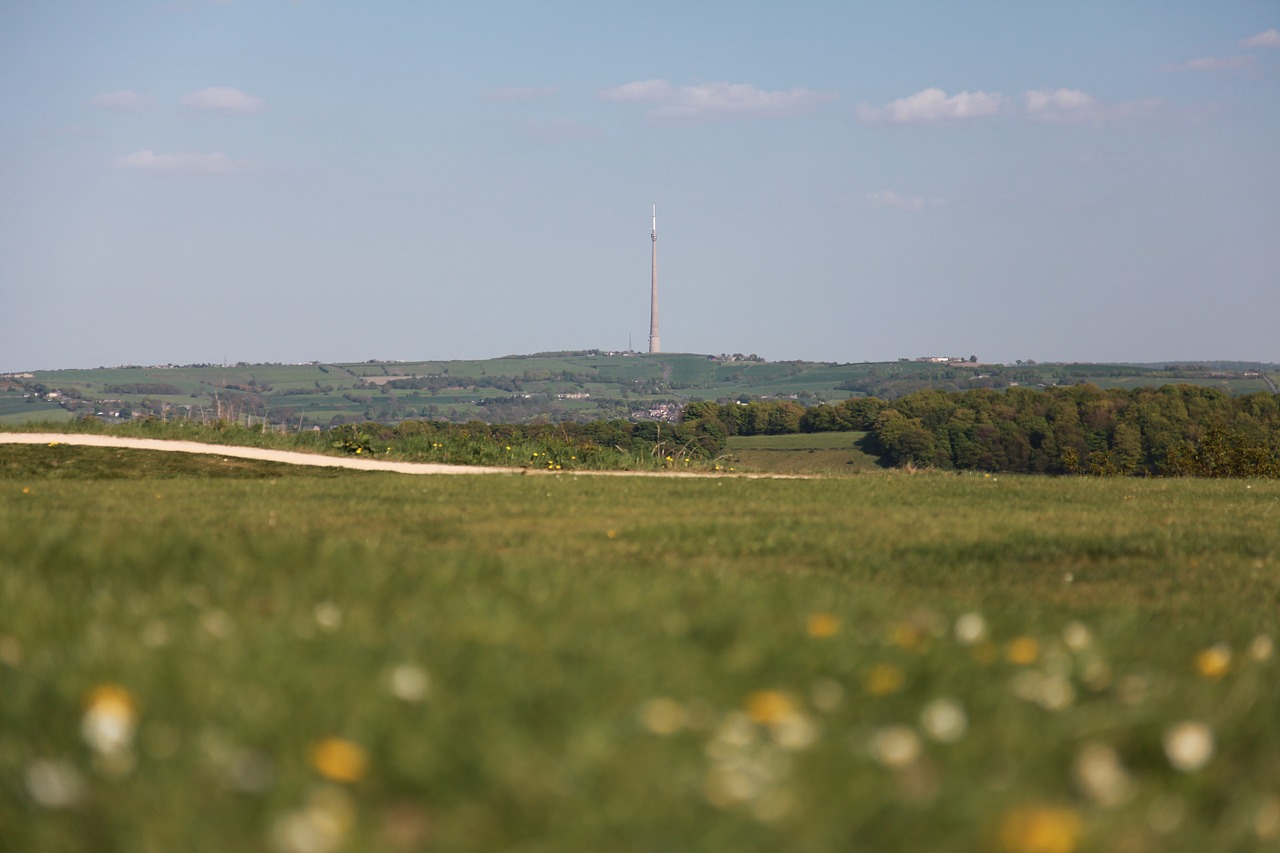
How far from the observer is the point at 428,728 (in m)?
3.14

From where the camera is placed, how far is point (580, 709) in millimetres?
3402

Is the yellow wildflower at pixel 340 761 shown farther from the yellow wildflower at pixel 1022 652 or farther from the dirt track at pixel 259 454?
the dirt track at pixel 259 454

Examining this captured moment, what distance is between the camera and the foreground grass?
2.60 metres

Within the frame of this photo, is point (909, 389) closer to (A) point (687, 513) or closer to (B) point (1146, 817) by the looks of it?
(A) point (687, 513)

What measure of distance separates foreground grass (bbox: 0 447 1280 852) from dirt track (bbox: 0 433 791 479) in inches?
581

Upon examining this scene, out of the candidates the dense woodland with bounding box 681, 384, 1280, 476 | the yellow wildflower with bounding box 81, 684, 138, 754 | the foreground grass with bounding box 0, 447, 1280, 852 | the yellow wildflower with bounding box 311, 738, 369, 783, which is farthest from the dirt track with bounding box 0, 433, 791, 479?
the dense woodland with bounding box 681, 384, 1280, 476

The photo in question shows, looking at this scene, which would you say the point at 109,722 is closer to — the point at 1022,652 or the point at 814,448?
the point at 1022,652

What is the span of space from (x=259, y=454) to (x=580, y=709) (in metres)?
20.6

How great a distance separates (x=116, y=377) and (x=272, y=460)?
11434cm

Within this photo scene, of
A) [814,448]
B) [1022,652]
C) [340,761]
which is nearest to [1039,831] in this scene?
[340,761]

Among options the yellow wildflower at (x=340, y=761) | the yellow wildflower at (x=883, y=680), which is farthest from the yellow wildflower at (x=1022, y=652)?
the yellow wildflower at (x=340, y=761)

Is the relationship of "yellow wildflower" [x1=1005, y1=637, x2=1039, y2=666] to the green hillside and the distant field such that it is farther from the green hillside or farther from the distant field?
the green hillside

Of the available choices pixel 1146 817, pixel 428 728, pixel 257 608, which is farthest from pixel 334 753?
pixel 257 608

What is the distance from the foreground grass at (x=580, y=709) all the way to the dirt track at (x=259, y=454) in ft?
48.4
